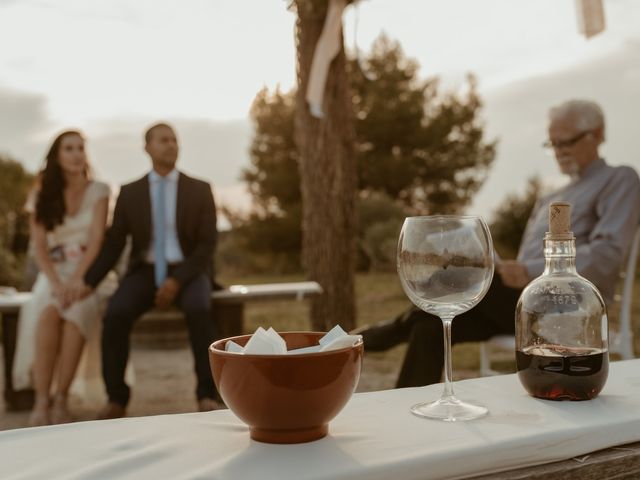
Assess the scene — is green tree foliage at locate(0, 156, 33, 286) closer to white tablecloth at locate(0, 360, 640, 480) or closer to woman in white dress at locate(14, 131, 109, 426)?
woman in white dress at locate(14, 131, 109, 426)

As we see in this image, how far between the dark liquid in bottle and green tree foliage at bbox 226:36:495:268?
54.6ft

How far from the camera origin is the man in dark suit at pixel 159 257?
3.69 metres

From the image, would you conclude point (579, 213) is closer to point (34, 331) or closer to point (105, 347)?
point (105, 347)

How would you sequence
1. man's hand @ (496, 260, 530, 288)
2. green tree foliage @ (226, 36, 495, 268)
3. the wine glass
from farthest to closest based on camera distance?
1. green tree foliage @ (226, 36, 495, 268)
2. man's hand @ (496, 260, 530, 288)
3. the wine glass

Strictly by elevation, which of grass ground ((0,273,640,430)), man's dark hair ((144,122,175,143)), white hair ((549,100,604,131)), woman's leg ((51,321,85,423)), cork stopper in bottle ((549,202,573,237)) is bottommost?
grass ground ((0,273,640,430))

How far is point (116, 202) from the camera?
395 centimetres

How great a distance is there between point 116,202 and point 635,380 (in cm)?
323

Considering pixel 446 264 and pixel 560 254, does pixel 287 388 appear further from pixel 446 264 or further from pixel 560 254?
pixel 560 254

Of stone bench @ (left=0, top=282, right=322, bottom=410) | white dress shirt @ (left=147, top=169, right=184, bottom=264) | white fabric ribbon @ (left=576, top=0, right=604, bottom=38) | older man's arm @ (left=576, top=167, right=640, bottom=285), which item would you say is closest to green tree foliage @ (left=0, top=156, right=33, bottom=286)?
stone bench @ (left=0, top=282, right=322, bottom=410)

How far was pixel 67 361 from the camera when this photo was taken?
386 centimetres

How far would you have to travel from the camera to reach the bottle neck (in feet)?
3.57

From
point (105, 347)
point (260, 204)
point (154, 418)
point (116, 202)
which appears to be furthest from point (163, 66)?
point (260, 204)

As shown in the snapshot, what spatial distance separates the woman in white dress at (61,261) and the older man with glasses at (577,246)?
6.07ft

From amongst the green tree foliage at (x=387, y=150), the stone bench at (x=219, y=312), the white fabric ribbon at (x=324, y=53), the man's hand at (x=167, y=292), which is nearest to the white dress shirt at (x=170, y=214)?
the man's hand at (x=167, y=292)
